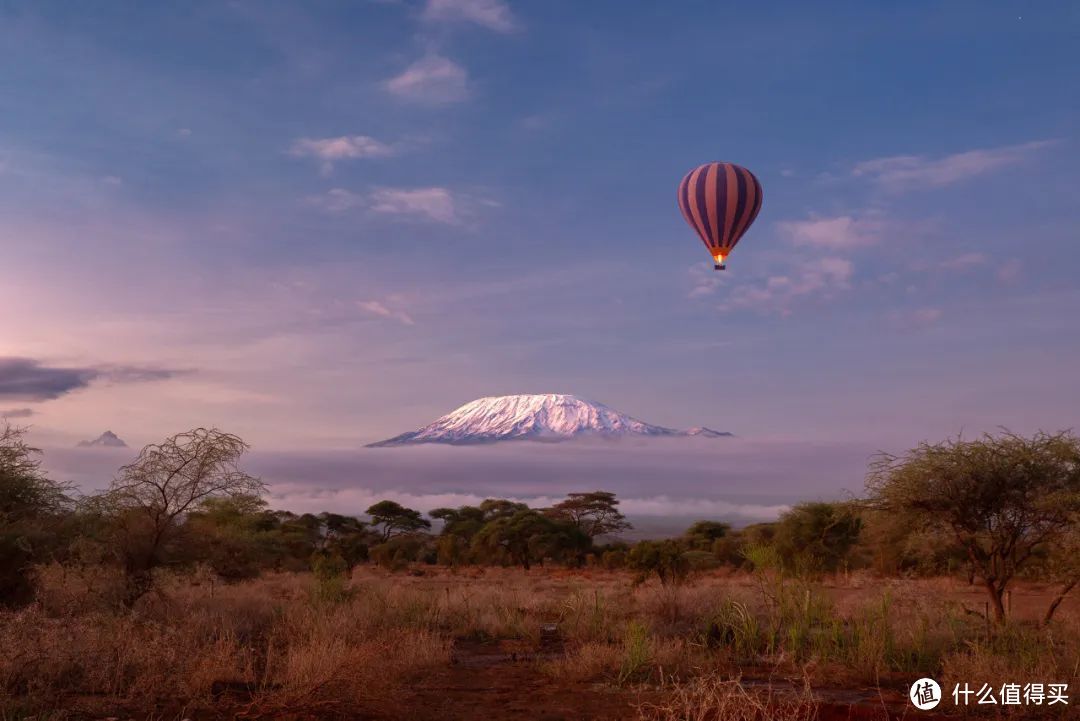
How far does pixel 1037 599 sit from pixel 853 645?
15908 millimetres

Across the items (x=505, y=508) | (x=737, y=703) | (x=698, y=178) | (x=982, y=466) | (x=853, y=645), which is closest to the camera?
(x=737, y=703)

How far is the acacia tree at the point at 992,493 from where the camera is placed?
14.7 m

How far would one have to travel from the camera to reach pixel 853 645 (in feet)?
40.0

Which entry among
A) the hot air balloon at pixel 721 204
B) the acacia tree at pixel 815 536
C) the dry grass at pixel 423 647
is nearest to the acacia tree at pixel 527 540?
the acacia tree at pixel 815 536

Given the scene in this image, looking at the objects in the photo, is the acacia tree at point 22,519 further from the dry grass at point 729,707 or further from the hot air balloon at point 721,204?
the hot air balloon at point 721,204

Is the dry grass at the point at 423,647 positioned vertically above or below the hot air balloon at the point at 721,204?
below

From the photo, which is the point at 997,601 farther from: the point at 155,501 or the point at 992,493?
the point at 155,501

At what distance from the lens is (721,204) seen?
96.4 feet

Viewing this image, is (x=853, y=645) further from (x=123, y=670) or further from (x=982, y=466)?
(x=123, y=670)

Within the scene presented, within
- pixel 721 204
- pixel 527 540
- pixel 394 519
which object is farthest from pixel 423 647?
pixel 394 519

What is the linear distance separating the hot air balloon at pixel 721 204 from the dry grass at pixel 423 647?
15.1m

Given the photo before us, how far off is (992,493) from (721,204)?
1660 centimetres

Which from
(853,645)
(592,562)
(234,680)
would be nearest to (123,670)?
(234,680)

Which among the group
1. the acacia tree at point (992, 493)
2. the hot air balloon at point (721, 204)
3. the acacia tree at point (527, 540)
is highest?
the hot air balloon at point (721, 204)
